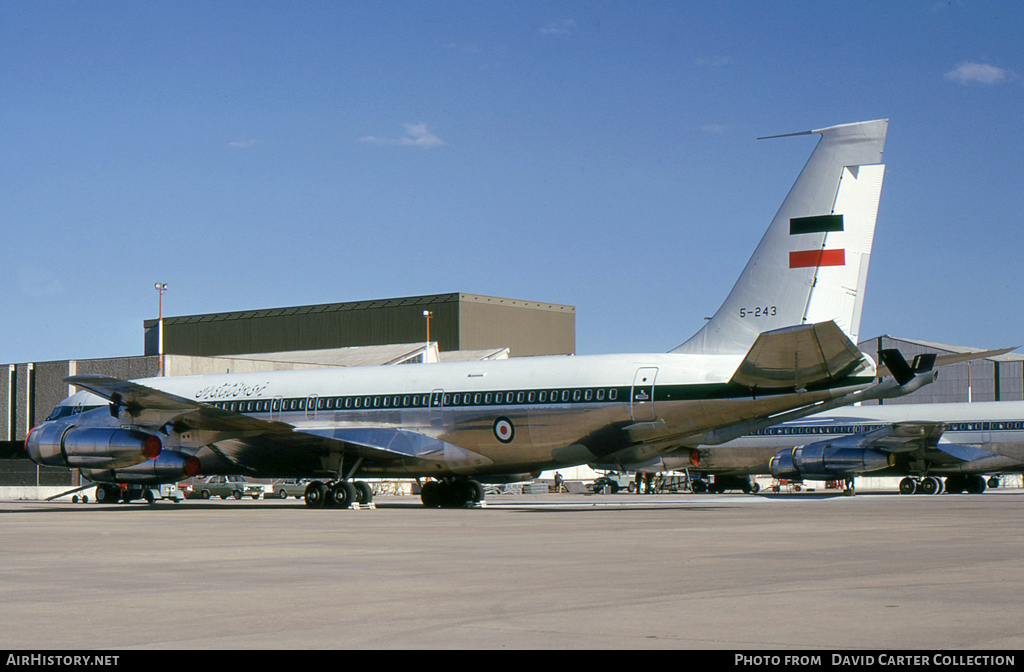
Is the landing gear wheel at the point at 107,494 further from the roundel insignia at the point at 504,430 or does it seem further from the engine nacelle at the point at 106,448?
the roundel insignia at the point at 504,430

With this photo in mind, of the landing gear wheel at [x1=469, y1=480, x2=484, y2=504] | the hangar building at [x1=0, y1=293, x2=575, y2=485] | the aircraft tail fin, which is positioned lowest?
the landing gear wheel at [x1=469, y1=480, x2=484, y2=504]

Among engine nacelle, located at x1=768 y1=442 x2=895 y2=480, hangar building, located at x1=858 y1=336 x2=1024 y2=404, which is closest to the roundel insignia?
engine nacelle, located at x1=768 y1=442 x2=895 y2=480

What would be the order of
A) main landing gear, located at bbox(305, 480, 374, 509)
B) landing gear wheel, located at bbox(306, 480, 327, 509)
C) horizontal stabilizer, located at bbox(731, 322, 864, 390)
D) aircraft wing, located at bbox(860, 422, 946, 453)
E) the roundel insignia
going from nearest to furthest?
1. horizontal stabilizer, located at bbox(731, 322, 864, 390)
2. the roundel insignia
3. main landing gear, located at bbox(305, 480, 374, 509)
4. landing gear wheel, located at bbox(306, 480, 327, 509)
5. aircraft wing, located at bbox(860, 422, 946, 453)

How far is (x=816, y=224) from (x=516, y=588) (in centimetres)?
1750

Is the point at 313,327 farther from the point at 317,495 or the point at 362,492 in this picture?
the point at 362,492

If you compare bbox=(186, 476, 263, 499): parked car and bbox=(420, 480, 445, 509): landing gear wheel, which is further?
bbox=(186, 476, 263, 499): parked car

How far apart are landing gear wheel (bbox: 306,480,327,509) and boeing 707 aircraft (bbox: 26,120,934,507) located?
0.06m

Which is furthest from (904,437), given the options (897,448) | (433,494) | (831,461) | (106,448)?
(106,448)

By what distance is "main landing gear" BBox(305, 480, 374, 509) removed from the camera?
29375 mm

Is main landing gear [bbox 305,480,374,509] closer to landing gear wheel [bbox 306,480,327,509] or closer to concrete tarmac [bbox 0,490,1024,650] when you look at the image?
landing gear wheel [bbox 306,480,327,509]

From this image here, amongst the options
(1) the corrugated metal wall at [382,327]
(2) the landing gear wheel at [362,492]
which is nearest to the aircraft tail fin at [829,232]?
(2) the landing gear wheel at [362,492]

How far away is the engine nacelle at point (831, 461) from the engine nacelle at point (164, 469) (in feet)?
82.7
